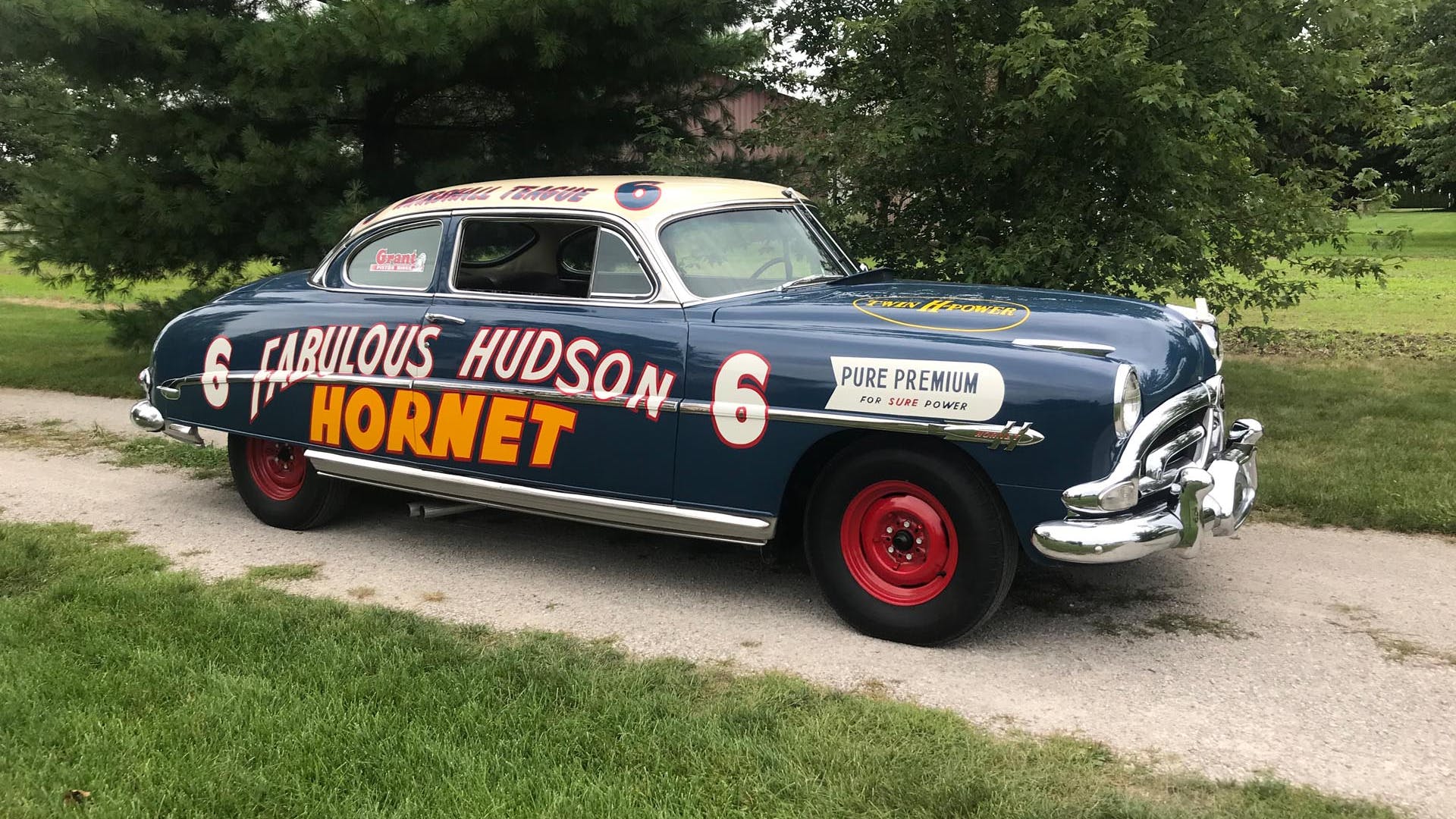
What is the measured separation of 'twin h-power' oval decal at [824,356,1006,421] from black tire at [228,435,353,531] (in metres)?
3.04

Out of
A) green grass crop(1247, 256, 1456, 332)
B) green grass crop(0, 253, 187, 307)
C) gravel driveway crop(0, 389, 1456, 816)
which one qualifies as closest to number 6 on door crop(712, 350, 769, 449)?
gravel driveway crop(0, 389, 1456, 816)

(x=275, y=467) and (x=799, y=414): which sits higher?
(x=799, y=414)

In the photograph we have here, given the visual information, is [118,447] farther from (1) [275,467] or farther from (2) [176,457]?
(1) [275,467]

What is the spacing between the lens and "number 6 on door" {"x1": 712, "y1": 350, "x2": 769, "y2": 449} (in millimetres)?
4531

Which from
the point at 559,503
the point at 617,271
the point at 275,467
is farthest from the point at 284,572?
the point at 617,271

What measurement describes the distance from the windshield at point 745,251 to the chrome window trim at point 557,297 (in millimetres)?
127

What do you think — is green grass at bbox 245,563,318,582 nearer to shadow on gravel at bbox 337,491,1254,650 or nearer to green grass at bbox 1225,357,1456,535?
shadow on gravel at bbox 337,491,1254,650

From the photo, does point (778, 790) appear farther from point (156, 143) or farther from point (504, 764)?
point (156, 143)

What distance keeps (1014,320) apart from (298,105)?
7.66m

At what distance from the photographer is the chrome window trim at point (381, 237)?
563 centimetres

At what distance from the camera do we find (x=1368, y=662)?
4223 millimetres

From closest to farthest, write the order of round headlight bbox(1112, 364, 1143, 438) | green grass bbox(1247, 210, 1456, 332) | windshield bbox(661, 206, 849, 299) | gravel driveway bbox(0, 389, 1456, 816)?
gravel driveway bbox(0, 389, 1456, 816) < round headlight bbox(1112, 364, 1143, 438) < windshield bbox(661, 206, 849, 299) < green grass bbox(1247, 210, 1456, 332)

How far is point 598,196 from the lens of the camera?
5391 mm

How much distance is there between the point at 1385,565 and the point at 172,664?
5173 mm
